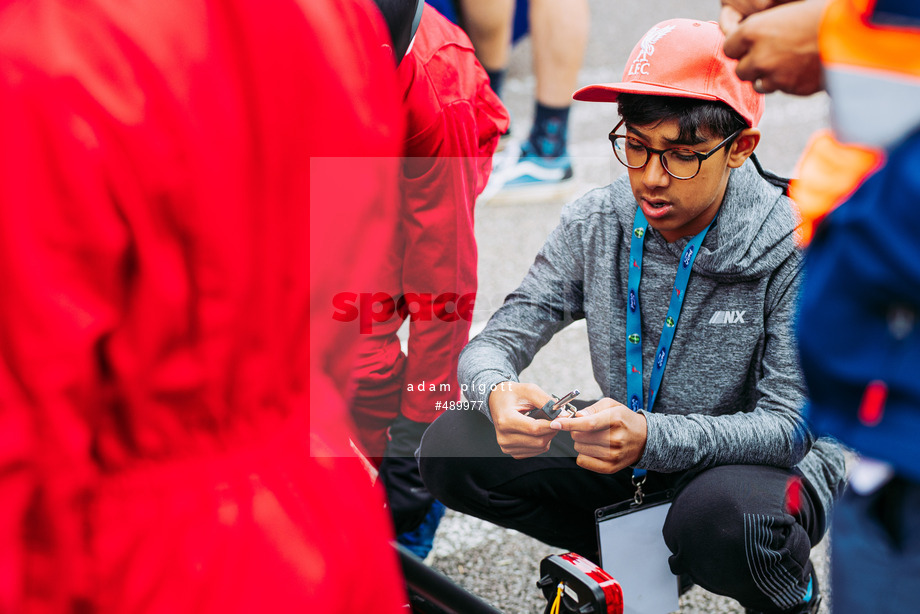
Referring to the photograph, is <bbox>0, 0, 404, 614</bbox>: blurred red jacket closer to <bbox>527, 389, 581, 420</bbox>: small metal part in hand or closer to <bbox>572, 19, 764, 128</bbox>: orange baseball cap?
<bbox>527, 389, 581, 420</bbox>: small metal part in hand

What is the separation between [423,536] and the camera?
2.06m

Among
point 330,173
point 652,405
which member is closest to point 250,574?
point 330,173

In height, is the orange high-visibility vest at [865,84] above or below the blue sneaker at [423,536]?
above

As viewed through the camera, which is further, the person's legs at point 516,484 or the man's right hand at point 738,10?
the person's legs at point 516,484

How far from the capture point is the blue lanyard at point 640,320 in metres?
1.57

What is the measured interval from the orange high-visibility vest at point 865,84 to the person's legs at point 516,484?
1034mm

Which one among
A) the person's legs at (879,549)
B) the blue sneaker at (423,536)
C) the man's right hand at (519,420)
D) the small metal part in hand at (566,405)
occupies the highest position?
the person's legs at (879,549)

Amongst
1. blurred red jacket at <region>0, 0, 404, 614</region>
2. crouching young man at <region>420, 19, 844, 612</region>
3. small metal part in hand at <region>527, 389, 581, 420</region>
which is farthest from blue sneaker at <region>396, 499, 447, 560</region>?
blurred red jacket at <region>0, 0, 404, 614</region>

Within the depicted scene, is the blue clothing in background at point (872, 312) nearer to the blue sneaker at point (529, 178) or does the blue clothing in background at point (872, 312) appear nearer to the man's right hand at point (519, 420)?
the man's right hand at point (519, 420)

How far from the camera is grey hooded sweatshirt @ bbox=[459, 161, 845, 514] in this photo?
5.00 ft

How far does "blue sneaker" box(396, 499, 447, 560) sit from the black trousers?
26cm

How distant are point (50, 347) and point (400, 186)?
42.7 inches

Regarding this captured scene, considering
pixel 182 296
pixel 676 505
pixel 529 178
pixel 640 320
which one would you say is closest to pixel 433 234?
pixel 640 320

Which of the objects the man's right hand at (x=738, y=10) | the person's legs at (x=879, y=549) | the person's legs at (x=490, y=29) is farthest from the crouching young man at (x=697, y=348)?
the person's legs at (x=490, y=29)
